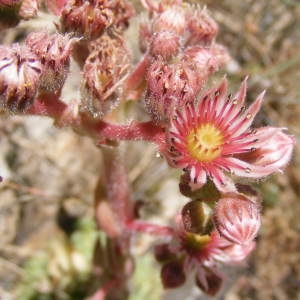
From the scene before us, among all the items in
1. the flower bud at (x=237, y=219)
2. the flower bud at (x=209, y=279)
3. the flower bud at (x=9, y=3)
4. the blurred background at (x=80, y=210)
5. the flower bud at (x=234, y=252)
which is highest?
the flower bud at (x=9, y=3)

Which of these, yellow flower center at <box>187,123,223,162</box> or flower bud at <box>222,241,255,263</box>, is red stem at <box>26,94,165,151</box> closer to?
yellow flower center at <box>187,123,223,162</box>

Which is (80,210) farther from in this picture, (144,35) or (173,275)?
(144,35)

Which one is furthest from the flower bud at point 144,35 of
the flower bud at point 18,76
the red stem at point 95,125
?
the flower bud at point 18,76

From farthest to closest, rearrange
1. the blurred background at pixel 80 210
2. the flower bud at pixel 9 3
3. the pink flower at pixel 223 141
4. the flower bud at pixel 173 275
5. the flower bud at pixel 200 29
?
the blurred background at pixel 80 210
the flower bud at pixel 173 275
the flower bud at pixel 200 29
the flower bud at pixel 9 3
the pink flower at pixel 223 141

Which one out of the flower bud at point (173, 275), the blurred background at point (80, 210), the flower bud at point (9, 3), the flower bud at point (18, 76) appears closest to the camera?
the flower bud at point (18, 76)

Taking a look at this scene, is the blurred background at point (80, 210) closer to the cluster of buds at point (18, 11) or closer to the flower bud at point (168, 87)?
the cluster of buds at point (18, 11)

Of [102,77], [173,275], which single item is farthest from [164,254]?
[102,77]
